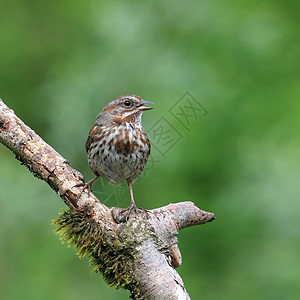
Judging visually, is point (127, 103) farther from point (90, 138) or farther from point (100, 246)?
point (100, 246)

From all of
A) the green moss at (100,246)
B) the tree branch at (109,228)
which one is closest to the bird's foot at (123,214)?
the tree branch at (109,228)

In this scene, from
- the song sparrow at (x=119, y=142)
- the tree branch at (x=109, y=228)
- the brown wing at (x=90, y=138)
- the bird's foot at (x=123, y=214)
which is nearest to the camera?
the tree branch at (x=109, y=228)

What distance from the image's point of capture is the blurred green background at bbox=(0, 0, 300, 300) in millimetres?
4980

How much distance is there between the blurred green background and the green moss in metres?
1.49

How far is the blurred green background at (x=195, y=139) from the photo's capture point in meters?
4.98

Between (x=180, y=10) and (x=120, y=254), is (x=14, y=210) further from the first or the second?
(x=180, y=10)

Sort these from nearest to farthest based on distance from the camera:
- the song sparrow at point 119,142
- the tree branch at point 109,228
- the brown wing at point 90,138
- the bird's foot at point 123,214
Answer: the tree branch at point 109,228 → the bird's foot at point 123,214 → the song sparrow at point 119,142 → the brown wing at point 90,138

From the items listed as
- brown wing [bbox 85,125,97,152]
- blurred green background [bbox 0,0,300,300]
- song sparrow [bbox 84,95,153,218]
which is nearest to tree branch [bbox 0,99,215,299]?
song sparrow [bbox 84,95,153,218]

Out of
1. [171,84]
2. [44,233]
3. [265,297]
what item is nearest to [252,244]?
[265,297]

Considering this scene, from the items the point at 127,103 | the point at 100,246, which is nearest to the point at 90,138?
the point at 127,103

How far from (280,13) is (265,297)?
316 cm

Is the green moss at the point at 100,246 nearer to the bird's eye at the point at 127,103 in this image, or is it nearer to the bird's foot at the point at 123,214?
the bird's foot at the point at 123,214

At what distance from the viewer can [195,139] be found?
5203 millimetres

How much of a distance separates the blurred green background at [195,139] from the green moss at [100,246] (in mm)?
1488
